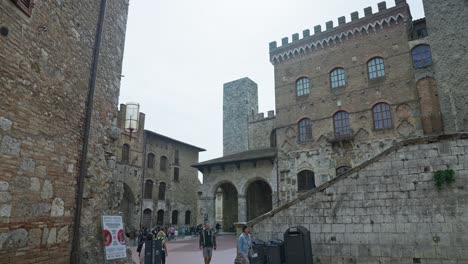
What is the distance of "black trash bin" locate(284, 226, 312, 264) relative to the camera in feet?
31.7

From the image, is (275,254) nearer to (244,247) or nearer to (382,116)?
(244,247)

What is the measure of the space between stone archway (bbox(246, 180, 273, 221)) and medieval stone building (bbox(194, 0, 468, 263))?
9 centimetres

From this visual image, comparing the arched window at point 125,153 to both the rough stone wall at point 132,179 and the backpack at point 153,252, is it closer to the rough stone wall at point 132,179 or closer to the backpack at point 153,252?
the rough stone wall at point 132,179

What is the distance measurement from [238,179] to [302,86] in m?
8.30

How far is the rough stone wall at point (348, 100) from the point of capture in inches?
738

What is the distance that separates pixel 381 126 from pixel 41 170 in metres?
18.6

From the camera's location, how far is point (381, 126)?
1917 centimetres

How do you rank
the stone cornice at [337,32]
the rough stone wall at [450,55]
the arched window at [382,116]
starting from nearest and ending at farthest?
the rough stone wall at [450,55] → the arched window at [382,116] → the stone cornice at [337,32]

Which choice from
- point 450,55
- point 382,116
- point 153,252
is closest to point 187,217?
point 382,116

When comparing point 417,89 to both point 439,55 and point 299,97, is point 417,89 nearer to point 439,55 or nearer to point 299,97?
point 439,55

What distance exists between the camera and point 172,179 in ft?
102

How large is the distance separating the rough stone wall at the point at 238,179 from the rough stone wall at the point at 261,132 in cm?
540

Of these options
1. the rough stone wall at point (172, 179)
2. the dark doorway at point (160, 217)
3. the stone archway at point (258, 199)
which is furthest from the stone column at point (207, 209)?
the dark doorway at point (160, 217)

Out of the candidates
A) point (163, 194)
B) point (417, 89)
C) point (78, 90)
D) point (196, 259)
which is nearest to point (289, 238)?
point (196, 259)
